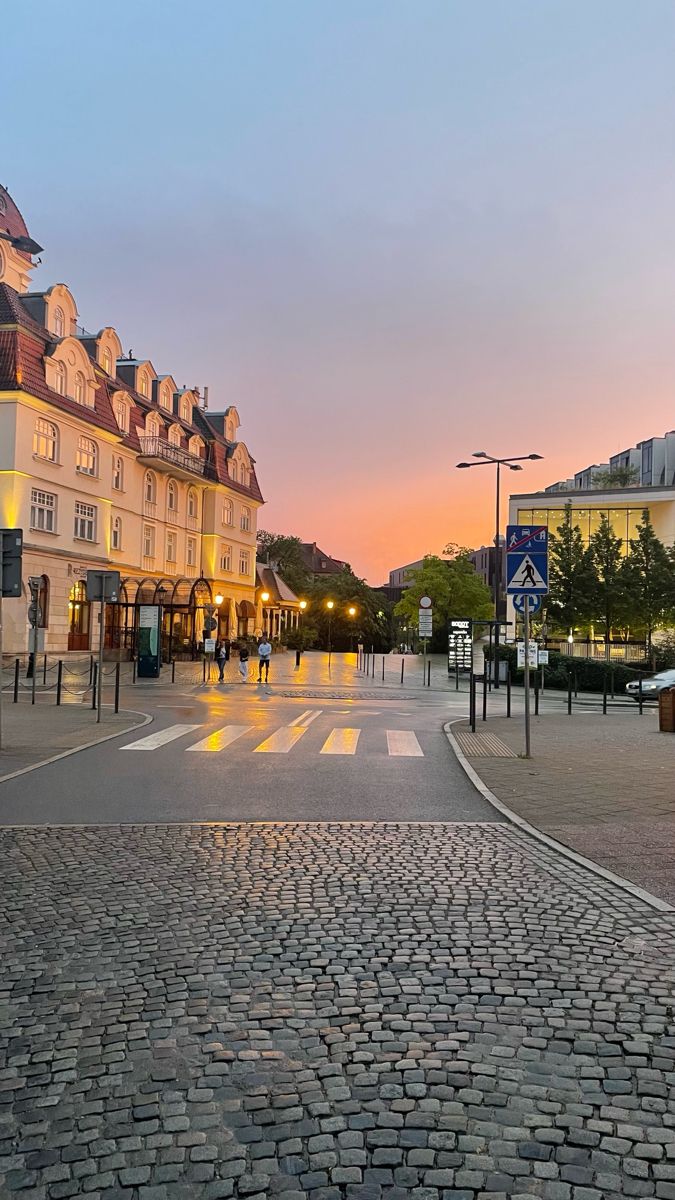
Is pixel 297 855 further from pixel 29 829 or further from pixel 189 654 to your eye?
pixel 189 654

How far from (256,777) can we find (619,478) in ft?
284

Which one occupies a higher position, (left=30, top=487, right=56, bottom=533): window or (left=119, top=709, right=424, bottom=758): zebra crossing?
(left=30, top=487, right=56, bottom=533): window

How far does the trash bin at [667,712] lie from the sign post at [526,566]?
208 inches

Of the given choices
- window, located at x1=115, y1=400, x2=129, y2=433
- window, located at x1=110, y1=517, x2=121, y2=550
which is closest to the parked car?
window, located at x1=110, y1=517, x2=121, y2=550

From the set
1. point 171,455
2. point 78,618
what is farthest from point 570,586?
point 78,618

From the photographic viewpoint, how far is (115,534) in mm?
49500

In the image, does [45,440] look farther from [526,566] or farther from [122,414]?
[526,566]

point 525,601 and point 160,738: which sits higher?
point 525,601

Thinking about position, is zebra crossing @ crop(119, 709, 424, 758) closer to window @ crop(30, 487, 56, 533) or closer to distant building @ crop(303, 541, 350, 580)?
window @ crop(30, 487, 56, 533)

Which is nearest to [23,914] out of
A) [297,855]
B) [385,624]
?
[297,855]

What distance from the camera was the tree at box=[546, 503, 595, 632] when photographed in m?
52.6

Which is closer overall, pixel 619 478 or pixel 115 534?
pixel 115 534

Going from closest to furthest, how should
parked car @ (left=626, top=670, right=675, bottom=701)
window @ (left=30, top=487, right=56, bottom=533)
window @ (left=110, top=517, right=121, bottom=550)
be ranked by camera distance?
1. parked car @ (left=626, top=670, right=675, bottom=701)
2. window @ (left=30, top=487, right=56, bottom=533)
3. window @ (left=110, top=517, right=121, bottom=550)

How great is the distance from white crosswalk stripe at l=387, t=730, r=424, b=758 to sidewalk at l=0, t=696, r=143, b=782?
4.88 metres
